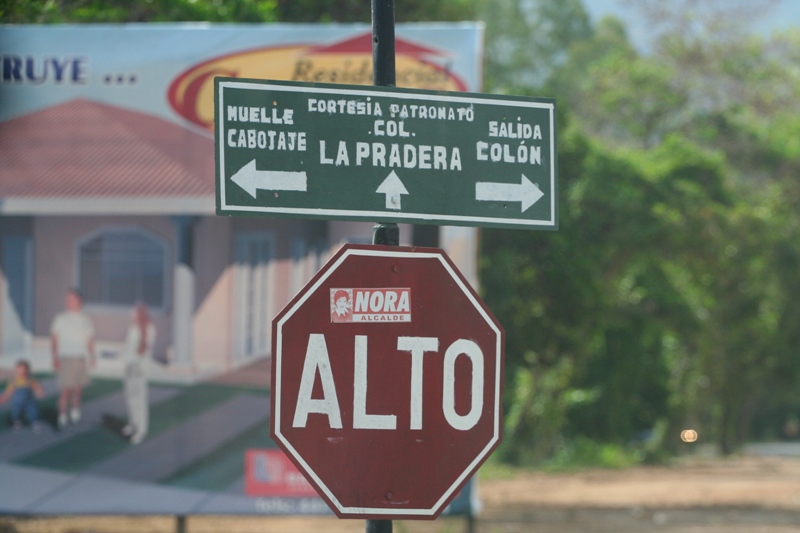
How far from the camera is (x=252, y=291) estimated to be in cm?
766

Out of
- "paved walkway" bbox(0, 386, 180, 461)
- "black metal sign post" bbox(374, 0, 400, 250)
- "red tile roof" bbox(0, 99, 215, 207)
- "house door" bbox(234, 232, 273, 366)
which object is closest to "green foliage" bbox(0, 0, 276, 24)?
"red tile roof" bbox(0, 99, 215, 207)

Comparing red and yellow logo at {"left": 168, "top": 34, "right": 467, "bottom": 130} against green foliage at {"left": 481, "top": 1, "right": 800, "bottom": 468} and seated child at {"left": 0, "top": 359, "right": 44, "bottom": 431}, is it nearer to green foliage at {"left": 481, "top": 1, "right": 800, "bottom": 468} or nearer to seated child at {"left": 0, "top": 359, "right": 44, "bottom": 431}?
seated child at {"left": 0, "top": 359, "right": 44, "bottom": 431}

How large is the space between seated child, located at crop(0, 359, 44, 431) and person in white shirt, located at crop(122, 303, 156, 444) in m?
0.65

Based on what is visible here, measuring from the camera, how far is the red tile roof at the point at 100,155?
7.48 metres

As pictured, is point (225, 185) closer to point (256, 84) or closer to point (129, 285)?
point (256, 84)

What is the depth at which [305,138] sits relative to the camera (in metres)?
2.99

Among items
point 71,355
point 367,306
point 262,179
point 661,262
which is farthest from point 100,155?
point 661,262

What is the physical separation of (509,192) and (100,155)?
5192mm

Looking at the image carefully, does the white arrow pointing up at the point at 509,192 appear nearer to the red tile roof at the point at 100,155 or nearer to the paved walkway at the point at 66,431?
the red tile roof at the point at 100,155

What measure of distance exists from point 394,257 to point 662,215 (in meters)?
12.6

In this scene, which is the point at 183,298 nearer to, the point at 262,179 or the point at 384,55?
the point at 384,55

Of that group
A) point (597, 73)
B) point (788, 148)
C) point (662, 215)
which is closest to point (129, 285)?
point (662, 215)

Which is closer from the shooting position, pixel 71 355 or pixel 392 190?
pixel 392 190

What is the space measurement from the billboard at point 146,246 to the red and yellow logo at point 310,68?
1cm
